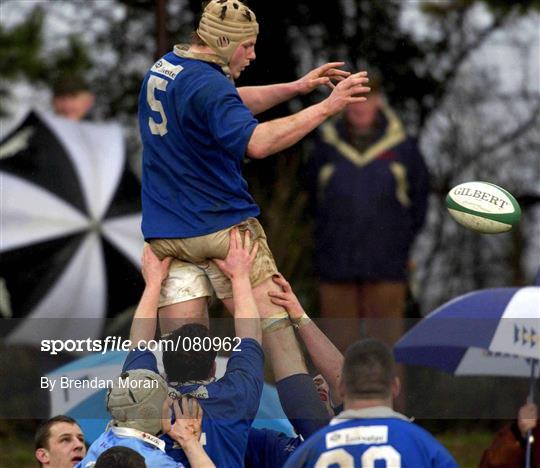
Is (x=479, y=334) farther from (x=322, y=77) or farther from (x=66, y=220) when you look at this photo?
(x=66, y=220)

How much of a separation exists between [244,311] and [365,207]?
220 centimetres

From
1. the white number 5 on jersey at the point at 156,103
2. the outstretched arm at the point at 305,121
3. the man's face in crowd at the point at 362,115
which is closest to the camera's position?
the outstretched arm at the point at 305,121

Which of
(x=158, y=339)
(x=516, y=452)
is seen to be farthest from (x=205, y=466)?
(x=516, y=452)

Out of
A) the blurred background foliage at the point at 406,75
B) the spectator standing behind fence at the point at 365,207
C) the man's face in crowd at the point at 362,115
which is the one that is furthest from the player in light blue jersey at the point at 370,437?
the blurred background foliage at the point at 406,75

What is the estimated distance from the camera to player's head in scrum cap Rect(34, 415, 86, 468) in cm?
766

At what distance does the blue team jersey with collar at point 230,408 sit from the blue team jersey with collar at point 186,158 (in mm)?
525

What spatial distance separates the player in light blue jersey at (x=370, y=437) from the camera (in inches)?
257

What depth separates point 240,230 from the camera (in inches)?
291

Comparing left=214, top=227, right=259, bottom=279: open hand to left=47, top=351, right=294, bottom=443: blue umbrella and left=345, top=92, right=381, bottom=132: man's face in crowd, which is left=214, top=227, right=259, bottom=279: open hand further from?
left=345, top=92, right=381, bottom=132: man's face in crowd

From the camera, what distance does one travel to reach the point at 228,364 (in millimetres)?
7289

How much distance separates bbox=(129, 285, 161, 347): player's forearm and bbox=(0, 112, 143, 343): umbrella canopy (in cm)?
195

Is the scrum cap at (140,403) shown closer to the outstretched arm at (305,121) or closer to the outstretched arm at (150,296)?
the outstretched arm at (150,296)

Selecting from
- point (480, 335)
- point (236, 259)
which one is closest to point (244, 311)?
point (236, 259)

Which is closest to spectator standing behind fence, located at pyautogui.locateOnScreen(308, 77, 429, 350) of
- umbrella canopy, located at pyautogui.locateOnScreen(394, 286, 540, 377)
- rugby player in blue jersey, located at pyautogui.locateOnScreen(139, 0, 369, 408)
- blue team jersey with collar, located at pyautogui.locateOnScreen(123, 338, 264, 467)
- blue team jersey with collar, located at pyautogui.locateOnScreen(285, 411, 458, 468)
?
umbrella canopy, located at pyautogui.locateOnScreen(394, 286, 540, 377)
